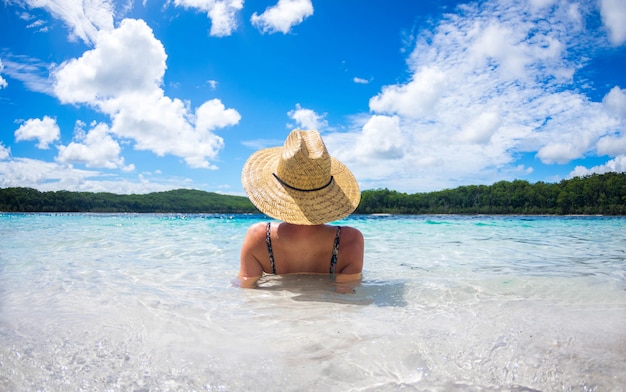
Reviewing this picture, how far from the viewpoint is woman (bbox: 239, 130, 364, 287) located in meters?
2.93

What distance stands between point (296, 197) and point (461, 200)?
89.1 metres

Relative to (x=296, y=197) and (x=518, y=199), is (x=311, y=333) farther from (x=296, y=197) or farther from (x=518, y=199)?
(x=518, y=199)

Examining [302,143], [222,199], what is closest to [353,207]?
[302,143]

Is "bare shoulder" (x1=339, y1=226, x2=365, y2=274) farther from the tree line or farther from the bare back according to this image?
the tree line

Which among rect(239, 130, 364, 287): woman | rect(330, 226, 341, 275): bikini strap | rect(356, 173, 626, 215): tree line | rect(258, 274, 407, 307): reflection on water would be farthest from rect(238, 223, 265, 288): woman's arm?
rect(356, 173, 626, 215): tree line

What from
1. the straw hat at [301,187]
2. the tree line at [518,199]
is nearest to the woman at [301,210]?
the straw hat at [301,187]

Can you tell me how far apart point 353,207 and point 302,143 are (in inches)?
29.3

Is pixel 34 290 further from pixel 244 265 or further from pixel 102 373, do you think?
pixel 102 373

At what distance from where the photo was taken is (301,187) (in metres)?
3.00

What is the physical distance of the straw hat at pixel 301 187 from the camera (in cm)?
287

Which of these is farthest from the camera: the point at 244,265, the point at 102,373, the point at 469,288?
the point at 469,288

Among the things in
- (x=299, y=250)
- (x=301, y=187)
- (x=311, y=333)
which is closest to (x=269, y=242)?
(x=299, y=250)

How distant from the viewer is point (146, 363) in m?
1.75

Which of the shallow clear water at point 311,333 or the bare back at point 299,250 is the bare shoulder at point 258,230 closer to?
the bare back at point 299,250
